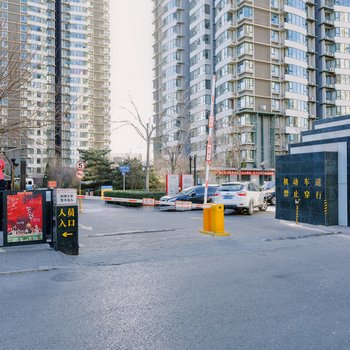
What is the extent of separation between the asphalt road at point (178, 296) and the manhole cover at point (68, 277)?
0.02m

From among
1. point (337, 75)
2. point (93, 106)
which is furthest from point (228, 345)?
point (93, 106)

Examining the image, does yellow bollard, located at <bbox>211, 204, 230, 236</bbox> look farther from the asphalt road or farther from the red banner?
the red banner

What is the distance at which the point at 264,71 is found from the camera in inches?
2377

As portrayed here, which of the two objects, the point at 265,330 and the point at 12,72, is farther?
the point at 12,72

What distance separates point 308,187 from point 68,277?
10778mm

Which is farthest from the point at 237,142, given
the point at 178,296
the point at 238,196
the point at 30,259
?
the point at 178,296

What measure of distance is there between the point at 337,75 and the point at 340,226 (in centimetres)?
6437

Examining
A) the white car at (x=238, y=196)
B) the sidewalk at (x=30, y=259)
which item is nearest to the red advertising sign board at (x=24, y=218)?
the sidewalk at (x=30, y=259)

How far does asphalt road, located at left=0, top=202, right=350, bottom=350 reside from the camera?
437cm

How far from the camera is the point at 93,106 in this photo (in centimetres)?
10112

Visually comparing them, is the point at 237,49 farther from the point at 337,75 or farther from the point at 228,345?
the point at 228,345

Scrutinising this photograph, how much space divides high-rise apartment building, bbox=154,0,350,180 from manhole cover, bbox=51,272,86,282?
43.2 metres

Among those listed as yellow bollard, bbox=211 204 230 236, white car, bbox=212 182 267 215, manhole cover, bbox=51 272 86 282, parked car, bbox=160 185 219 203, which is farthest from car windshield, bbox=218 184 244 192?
manhole cover, bbox=51 272 86 282

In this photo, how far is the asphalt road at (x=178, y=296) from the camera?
172 inches
